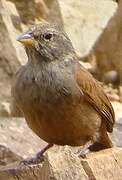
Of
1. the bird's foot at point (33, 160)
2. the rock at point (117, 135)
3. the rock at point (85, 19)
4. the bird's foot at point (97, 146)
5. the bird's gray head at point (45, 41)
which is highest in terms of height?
the bird's gray head at point (45, 41)

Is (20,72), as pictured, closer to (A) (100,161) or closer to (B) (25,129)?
(A) (100,161)

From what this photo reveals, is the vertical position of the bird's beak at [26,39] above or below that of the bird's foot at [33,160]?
above

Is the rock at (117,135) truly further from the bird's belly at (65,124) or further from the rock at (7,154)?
the bird's belly at (65,124)

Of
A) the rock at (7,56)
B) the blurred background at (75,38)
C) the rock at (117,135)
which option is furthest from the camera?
the rock at (7,56)

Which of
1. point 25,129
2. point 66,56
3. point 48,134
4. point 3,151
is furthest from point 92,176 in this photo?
point 25,129

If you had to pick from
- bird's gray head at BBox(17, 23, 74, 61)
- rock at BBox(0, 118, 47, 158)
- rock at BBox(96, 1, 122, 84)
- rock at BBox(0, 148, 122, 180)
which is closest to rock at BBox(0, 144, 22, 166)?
rock at BBox(0, 118, 47, 158)

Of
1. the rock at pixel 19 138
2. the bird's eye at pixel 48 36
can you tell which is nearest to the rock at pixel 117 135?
the rock at pixel 19 138

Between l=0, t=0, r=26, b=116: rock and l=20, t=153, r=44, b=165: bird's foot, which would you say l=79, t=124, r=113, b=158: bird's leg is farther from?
l=0, t=0, r=26, b=116: rock

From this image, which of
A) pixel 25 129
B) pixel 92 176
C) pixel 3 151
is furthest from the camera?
pixel 25 129
